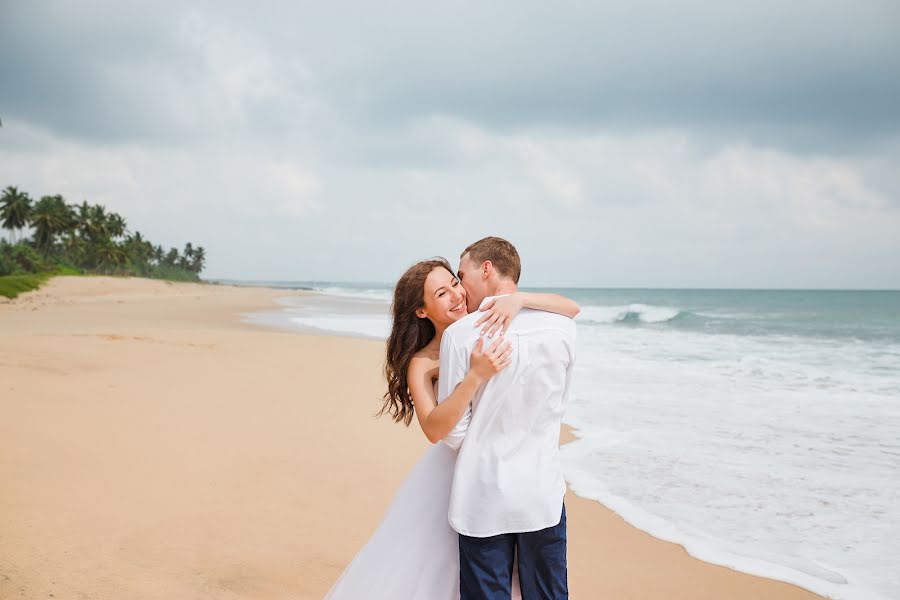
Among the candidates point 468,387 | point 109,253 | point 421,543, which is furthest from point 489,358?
point 109,253

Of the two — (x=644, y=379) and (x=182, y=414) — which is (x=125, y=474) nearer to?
(x=182, y=414)

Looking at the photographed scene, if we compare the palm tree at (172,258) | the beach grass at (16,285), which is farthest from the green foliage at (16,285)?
the palm tree at (172,258)

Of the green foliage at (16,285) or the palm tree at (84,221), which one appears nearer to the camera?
the green foliage at (16,285)

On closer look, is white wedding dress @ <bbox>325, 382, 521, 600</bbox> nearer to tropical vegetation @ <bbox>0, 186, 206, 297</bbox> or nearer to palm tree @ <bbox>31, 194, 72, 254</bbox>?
tropical vegetation @ <bbox>0, 186, 206, 297</bbox>

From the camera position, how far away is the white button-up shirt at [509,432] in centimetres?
208

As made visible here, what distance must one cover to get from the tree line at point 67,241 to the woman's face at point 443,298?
5523 cm

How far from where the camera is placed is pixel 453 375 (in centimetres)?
210

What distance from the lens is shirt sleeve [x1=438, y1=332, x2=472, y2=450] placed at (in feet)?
6.86

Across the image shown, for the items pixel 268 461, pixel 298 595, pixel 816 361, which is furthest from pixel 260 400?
pixel 816 361

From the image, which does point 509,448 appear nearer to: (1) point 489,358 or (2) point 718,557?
(1) point 489,358

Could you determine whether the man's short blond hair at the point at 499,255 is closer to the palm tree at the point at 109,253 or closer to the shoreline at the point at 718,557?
the shoreline at the point at 718,557

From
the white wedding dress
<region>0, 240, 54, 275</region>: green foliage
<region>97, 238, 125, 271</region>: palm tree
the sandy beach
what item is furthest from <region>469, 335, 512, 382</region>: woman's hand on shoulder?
<region>97, 238, 125, 271</region>: palm tree

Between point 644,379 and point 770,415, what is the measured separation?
10.6 ft

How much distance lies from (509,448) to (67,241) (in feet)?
280
